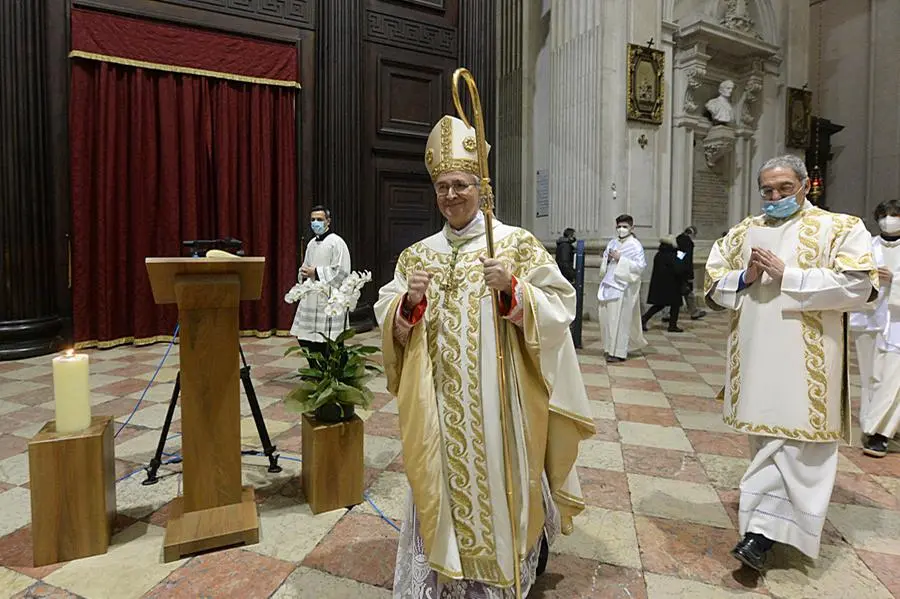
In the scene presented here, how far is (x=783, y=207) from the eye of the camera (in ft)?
6.50

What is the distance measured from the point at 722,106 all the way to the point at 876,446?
826 centimetres

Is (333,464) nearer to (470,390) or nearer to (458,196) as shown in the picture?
(470,390)

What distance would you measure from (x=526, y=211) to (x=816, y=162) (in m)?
6.69

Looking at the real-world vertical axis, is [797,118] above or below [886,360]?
above

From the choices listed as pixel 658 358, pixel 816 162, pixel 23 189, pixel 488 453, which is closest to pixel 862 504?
pixel 488 453

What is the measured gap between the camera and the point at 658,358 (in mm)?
5715

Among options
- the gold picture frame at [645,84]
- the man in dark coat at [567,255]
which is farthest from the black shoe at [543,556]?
the gold picture frame at [645,84]

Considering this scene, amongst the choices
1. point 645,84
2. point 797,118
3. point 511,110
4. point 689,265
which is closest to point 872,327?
point 689,265

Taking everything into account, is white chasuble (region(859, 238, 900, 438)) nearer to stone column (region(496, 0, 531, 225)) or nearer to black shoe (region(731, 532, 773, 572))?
black shoe (region(731, 532, 773, 572))

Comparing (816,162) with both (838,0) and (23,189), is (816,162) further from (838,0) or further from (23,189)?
(23,189)

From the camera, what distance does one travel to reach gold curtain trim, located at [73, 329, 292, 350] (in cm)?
582

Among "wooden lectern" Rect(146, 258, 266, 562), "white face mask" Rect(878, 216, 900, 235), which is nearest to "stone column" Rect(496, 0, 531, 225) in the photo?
"white face mask" Rect(878, 216, 900, 235)

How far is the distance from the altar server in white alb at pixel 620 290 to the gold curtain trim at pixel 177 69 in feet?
14.3

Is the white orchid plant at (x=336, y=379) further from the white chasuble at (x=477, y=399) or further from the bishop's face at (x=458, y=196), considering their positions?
the bishop's face at (x=458, y=196)
